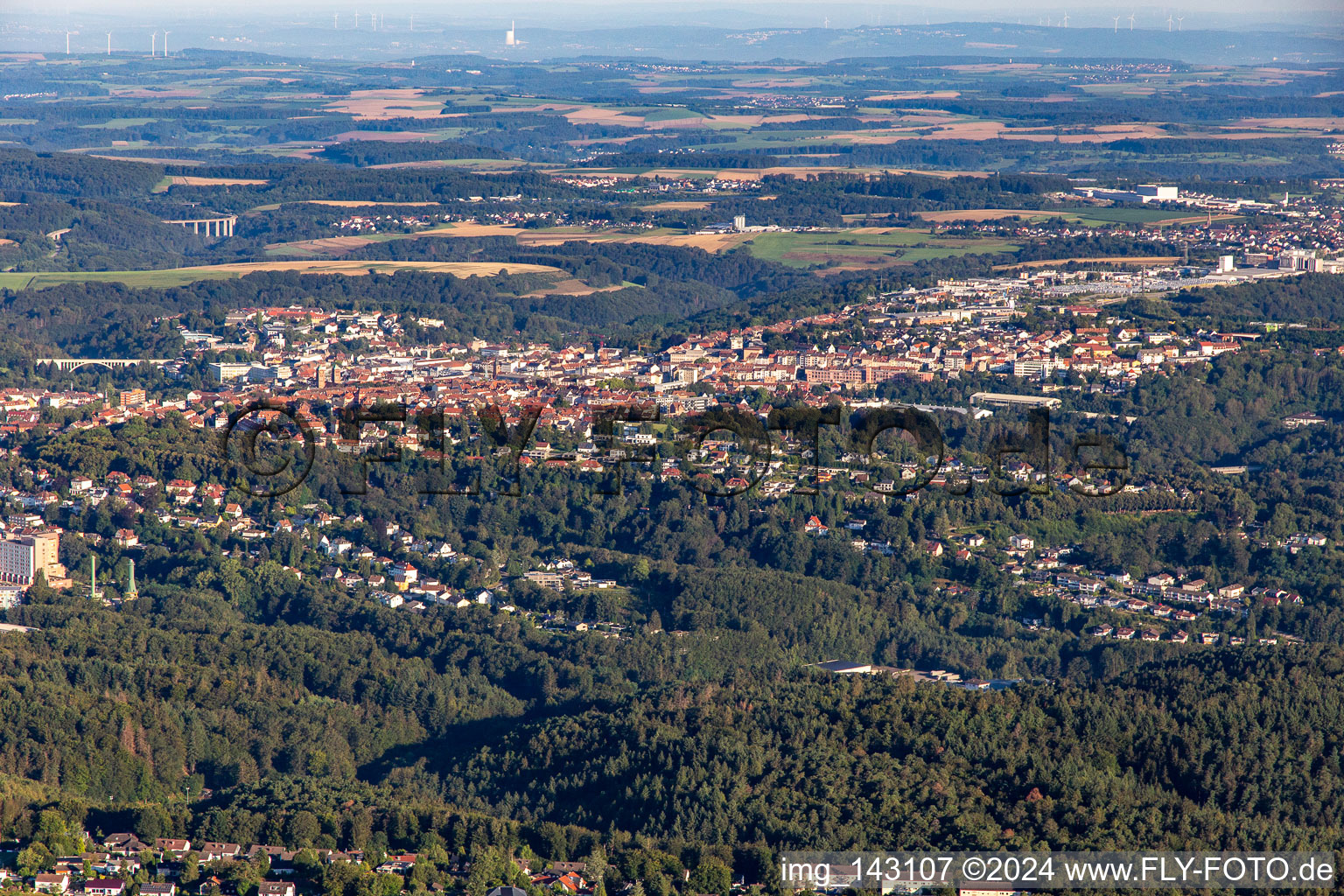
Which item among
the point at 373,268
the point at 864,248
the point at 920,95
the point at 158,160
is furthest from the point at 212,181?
the point at 920,95

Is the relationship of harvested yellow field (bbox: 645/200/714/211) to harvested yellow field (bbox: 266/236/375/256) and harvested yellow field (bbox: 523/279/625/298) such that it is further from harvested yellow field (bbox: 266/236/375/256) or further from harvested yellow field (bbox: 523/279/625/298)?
harvested yellow field (bbox: 523/279/625/298)

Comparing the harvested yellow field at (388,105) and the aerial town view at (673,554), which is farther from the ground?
the aerial town view at (673,554)

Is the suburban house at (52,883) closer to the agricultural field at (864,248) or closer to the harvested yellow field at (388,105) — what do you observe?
the agricultural field at (864,248)

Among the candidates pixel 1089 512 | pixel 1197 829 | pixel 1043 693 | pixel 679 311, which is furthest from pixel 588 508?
pixel 679 311

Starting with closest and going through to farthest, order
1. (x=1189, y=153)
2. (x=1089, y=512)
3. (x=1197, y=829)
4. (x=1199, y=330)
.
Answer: (x=1197, y=829) < (x=1089, y=512) < (x=1199, y=330) < (x=1189, y=153)

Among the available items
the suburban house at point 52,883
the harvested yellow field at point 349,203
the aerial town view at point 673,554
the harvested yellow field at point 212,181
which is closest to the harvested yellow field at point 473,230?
the aerial town view at point 673,554

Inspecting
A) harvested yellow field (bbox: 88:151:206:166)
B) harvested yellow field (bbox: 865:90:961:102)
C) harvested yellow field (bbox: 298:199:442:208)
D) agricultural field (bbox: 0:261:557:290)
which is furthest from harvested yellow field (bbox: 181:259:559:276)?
harvested yellow field (bbox: 865:90:961:102)

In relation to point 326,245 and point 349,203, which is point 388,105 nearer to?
point 349,203

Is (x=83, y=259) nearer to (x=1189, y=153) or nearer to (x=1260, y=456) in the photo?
(x=1260, y=456)
